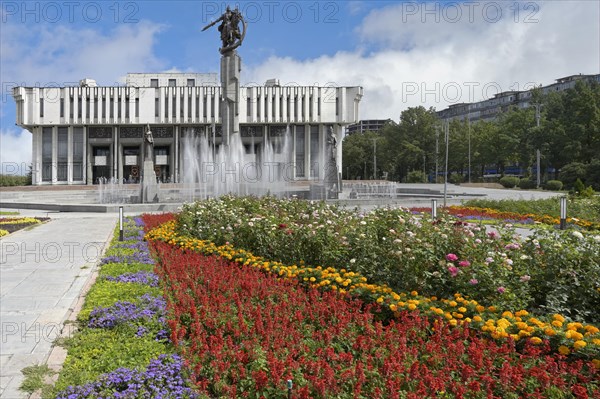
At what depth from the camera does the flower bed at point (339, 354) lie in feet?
11.3

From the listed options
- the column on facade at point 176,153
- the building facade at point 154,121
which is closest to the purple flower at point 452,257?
the building facade at point 154,121

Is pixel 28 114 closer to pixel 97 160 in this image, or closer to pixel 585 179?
pixel 97 160

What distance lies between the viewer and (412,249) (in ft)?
19.9

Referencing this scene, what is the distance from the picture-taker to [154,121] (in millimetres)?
60938

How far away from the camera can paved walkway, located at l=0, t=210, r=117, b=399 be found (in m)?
4.81

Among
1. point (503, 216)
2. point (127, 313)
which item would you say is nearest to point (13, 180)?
point (503, 216)

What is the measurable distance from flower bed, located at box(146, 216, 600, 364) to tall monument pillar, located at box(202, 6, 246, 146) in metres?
22.4

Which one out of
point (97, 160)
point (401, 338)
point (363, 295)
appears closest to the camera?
point (401, 338)

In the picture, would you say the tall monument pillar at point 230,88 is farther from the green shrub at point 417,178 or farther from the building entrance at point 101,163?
the green shrub at point 417,178

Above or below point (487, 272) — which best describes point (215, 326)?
below

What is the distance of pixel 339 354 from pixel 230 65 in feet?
86.2

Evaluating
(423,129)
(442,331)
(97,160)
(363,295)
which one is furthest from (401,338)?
(423,129)

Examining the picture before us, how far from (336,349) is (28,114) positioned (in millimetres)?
65822

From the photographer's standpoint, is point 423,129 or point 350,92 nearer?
point 350,92
